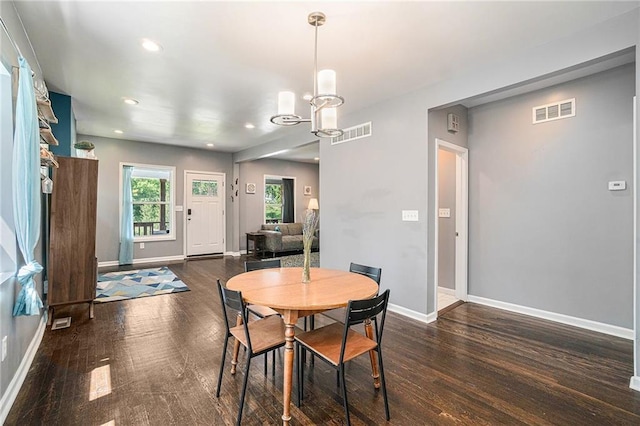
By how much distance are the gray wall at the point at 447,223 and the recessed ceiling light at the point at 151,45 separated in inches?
148

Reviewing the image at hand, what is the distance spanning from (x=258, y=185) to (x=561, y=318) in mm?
7119

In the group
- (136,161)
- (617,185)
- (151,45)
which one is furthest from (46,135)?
(617,185)

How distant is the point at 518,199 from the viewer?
3.71m

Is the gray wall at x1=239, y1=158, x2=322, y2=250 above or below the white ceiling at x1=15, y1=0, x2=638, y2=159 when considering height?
below

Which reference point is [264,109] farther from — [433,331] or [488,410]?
[488,410]

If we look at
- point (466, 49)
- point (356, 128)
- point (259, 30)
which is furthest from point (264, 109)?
point (466, 49)

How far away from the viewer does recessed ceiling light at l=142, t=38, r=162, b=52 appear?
101 inches

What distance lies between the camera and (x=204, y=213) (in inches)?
303

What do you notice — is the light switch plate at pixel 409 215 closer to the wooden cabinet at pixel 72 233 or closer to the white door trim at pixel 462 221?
the white door trim at pixel 462 221

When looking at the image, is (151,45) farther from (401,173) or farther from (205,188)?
(205,188)

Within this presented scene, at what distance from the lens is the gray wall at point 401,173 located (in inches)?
103

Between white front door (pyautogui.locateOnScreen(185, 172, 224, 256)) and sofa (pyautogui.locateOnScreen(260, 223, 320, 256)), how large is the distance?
1.22 meters

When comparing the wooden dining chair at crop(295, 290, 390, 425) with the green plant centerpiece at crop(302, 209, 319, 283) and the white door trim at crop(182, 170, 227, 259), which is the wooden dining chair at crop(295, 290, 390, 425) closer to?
the green plant centerpiece at crop(302, 209, 319, 283)

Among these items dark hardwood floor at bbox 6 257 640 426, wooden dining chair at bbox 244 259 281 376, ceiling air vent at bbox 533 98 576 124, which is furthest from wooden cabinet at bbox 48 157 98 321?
ceiling air vent at bbox 533 98 576 124
